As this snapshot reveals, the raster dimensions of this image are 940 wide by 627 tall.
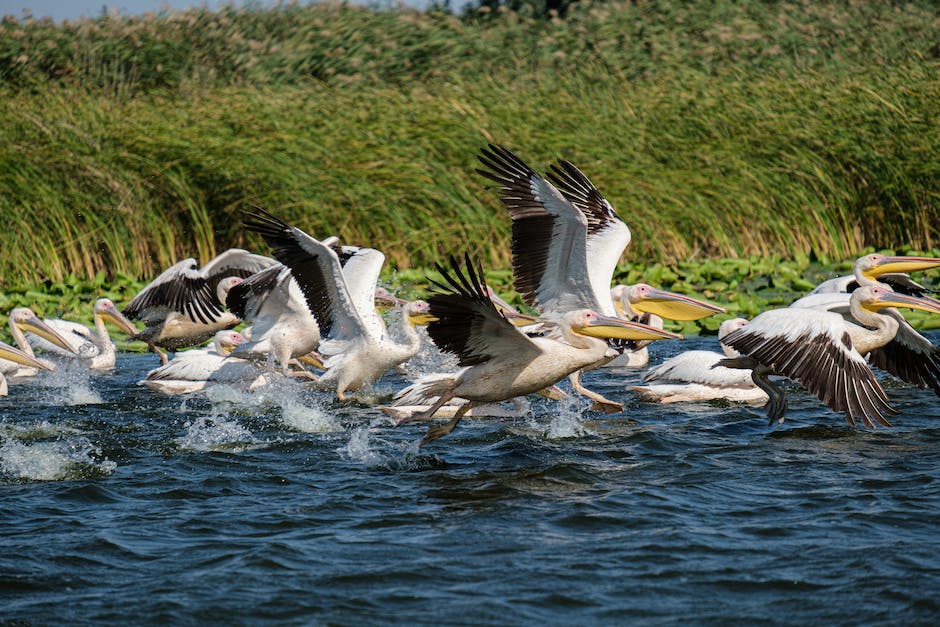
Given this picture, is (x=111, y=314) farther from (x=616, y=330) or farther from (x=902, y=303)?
(x=902, y=303)

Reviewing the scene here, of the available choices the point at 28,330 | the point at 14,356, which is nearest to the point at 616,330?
the point at 14,356

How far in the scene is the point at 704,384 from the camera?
772 centimetres

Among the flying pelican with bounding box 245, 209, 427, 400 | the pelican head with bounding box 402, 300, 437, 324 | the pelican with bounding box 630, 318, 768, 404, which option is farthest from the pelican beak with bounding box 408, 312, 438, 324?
the pelican with bounding box 630, 318, 768, 404

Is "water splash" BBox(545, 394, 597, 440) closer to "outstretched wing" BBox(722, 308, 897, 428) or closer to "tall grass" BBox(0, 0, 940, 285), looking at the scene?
"outstretched wing" BBox(722, 308, 897, 428)

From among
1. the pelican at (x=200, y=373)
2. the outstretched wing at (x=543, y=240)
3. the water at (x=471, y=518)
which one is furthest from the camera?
the pelican at (x=200, y=373)

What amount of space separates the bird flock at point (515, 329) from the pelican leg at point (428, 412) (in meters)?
0.01

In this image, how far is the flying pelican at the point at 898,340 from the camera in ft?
23.5

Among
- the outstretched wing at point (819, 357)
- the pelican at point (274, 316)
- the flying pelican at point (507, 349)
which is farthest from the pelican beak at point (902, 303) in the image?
the pelican at point (274, 316)

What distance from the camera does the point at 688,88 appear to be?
538 inches

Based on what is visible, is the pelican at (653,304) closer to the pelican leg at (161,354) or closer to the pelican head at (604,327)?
the pelican head at (604,327)

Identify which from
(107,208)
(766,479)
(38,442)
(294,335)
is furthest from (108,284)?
(766,479)

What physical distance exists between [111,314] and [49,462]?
436cm

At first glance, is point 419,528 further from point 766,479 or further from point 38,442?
point 38,442

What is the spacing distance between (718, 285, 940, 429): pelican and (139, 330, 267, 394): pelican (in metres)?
3.30
